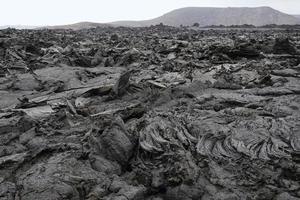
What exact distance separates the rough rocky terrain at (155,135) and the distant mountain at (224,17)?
111 metres

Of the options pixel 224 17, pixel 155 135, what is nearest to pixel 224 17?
pixel 224 17

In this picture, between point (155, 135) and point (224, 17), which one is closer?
point (155, 135)

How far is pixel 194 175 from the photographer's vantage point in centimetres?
616

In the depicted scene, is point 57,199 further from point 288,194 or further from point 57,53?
point 57,53

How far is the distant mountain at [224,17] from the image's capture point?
414 ft

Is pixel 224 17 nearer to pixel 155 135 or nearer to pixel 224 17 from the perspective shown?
pixel 224 17

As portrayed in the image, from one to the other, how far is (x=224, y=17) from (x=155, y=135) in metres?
138

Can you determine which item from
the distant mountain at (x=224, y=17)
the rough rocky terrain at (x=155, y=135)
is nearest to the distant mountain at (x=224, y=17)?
the distant mountain at (x=224, y=17)

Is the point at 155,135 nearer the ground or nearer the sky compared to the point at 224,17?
nearer the sky

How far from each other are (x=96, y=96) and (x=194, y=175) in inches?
215

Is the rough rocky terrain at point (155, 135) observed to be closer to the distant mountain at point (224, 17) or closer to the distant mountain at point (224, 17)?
the distant mountain at point (224, 17)

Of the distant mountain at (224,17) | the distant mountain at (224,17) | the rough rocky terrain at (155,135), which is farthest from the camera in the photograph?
the distant mountain at (224,17)

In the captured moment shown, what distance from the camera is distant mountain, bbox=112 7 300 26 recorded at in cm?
12631

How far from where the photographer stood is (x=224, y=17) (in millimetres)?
140000
